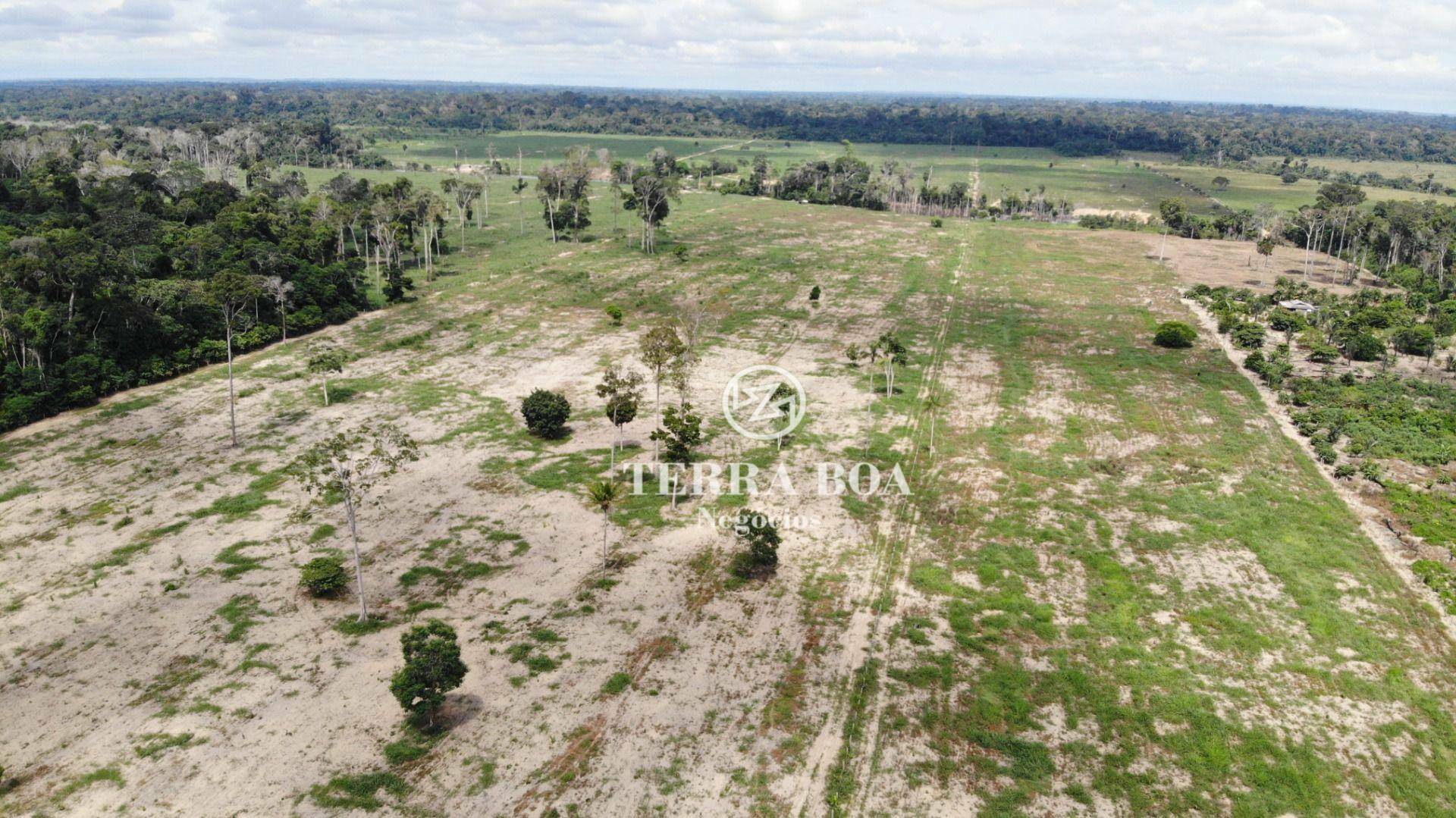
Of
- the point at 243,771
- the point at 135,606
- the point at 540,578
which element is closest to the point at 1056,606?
the point at 540,578

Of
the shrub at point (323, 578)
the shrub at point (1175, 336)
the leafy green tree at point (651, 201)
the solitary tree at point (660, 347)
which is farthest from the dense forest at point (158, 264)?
the shrub at point (1175, 336)

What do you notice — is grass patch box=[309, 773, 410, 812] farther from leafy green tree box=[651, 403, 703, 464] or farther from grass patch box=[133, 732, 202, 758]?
leafy green tree box=[651, 403, 703, 464]

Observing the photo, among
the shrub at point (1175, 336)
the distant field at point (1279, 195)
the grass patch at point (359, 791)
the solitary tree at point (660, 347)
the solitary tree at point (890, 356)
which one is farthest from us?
the distant field at point (1279, 195)

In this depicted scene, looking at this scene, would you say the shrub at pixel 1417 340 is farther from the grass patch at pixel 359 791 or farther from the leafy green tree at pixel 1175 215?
the grass patch at pixel 359 791

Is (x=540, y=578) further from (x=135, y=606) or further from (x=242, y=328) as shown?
(x=242, y=328)

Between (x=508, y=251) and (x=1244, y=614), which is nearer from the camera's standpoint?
(x=1244, y=614)

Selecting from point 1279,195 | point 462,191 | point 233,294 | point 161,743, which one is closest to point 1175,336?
point 161,743
